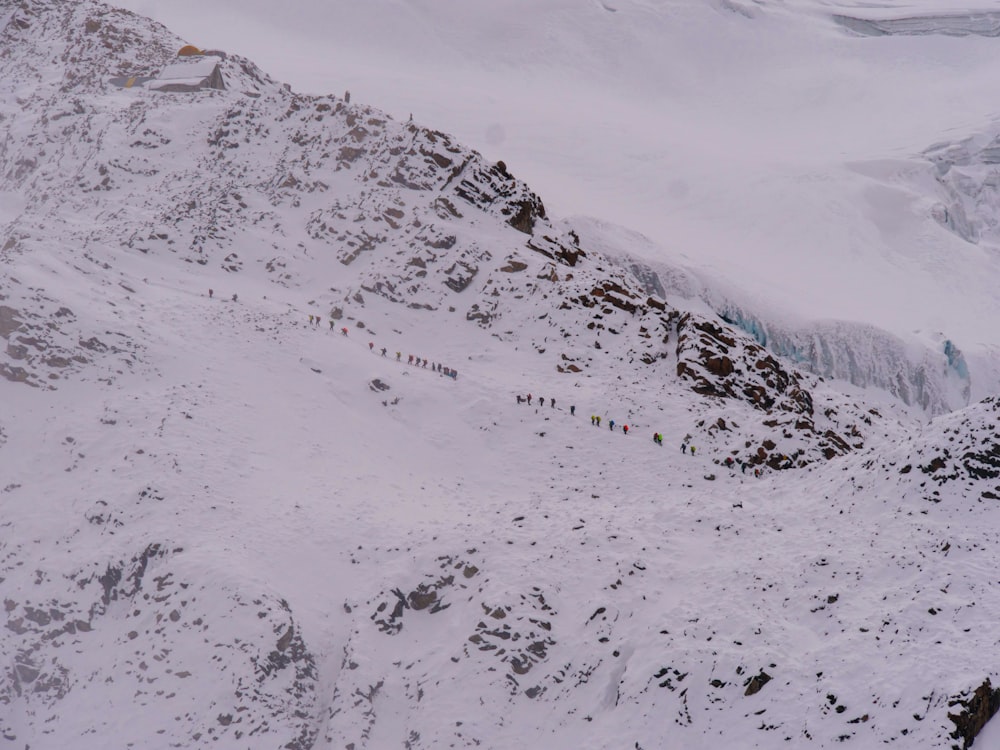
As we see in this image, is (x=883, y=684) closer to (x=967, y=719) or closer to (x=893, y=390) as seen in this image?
(x=967, y=719)

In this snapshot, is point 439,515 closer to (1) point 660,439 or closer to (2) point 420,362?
(1) point 660,439

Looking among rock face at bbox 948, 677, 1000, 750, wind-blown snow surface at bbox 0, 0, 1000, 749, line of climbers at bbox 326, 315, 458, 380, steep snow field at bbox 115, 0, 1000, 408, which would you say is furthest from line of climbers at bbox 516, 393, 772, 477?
steep snow field at bbox 115, 0, 1000, 408

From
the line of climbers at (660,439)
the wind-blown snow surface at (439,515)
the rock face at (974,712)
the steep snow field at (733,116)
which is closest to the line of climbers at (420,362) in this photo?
the wind-blown snow surface at (439,515)

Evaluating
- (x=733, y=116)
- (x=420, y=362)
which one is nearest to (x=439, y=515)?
(x=420, y=362)

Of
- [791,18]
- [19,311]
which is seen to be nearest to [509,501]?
[19,311]

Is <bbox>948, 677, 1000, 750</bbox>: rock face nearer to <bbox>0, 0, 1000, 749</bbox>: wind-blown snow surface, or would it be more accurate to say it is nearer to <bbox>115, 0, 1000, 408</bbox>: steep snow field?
<bbox>0, 0, 1000, 749</bbox>: wind-blown snow surface
